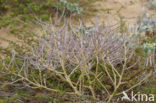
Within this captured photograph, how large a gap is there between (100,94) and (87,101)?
27 centimetres

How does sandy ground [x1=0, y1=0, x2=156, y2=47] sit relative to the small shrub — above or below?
above

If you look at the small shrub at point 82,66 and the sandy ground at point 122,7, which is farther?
the sandy ground at point 122,7

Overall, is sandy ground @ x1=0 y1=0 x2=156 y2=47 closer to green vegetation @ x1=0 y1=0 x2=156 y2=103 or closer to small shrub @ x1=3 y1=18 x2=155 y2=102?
green vegetation @ x1=0 y1=0 x2=156 y2=103

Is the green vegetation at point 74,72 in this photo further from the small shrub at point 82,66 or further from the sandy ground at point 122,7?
the sandy ground at point 122,7

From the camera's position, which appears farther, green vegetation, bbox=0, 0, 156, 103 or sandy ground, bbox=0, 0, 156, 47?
sandy ground, bbox=0, 0, 156, 47

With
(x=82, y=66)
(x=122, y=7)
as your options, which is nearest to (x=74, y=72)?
(x=82, y=66)

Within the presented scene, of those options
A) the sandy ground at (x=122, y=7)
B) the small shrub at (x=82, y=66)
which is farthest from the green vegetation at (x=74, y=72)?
the sandy ground at (x=122, y=7)

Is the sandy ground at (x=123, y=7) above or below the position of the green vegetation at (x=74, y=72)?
above

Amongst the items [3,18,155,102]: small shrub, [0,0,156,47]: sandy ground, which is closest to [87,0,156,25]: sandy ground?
[0,0,156,47]: sandy ground

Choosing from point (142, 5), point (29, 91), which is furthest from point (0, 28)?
point (142, 5)

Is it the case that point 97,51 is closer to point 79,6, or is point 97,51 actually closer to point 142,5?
point 79,6

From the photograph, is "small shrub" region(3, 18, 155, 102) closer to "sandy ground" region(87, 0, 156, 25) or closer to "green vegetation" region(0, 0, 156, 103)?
"green vegetation" region(0, 0, 156, 103)

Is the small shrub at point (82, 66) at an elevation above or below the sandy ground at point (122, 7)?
below

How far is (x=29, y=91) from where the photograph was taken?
6.88 ft
